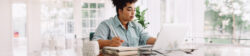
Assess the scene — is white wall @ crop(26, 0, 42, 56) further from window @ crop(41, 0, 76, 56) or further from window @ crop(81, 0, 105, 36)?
window @ crop(81, 0, 105, 36)

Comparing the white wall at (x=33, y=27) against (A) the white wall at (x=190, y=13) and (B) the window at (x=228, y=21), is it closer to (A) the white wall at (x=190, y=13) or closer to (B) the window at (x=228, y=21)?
(A) the white wall at (x=190, y=13)

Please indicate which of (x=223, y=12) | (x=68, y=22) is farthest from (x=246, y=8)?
(x=68, y=22)

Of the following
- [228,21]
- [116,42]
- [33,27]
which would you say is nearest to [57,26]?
[33,27]

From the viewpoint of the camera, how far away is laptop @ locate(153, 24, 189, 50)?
164 cm

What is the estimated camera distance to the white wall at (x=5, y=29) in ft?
18.1

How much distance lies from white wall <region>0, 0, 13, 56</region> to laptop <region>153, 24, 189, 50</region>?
183 inches

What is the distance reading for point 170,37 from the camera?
67.2 inches

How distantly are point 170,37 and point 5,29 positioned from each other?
479 centimetres

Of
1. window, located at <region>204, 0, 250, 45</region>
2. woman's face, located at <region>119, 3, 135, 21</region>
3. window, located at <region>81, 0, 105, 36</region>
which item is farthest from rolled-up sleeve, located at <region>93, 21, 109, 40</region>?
window, located at <region>81, 0, 105, 36</region>

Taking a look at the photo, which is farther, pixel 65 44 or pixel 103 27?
pixel 65 44

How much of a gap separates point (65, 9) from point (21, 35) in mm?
4859

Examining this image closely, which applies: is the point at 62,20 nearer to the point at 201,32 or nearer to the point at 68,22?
the point at 68,22

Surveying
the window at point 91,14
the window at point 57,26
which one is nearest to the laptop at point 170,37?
the window at point 57,26

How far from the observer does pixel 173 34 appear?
1734 mm
